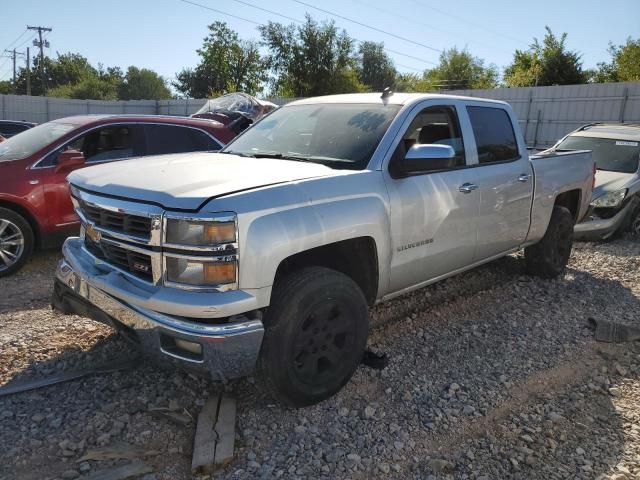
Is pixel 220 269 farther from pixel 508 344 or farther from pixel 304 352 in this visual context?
pixel 508 344

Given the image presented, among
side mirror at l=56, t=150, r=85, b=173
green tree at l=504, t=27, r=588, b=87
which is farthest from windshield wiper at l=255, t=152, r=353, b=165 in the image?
green tree at l=504, t=27, r=588, b=87

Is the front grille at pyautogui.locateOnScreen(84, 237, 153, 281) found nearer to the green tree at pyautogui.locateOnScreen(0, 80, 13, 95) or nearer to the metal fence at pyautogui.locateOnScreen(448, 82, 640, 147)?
the metal fence at pyautogui.locateOnScreen(448, 82, 640, 147)

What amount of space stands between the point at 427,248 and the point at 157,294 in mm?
1942

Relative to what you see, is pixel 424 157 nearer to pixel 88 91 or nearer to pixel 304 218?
pixel 304 218

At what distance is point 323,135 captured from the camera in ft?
12.9

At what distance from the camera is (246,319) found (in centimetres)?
281

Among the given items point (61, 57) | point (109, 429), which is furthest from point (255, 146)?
point (61, 57)

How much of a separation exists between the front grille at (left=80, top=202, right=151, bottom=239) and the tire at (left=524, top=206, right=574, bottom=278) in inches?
169

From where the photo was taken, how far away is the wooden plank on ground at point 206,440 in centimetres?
266

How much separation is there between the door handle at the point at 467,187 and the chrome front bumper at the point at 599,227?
14.4ft

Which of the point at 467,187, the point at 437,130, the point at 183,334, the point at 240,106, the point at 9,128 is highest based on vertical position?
the point at 240,106

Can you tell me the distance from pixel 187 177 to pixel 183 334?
0.94 metres

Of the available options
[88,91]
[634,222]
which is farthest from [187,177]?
[88,91]

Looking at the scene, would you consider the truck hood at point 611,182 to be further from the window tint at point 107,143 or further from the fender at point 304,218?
the window tint at point 107,143
